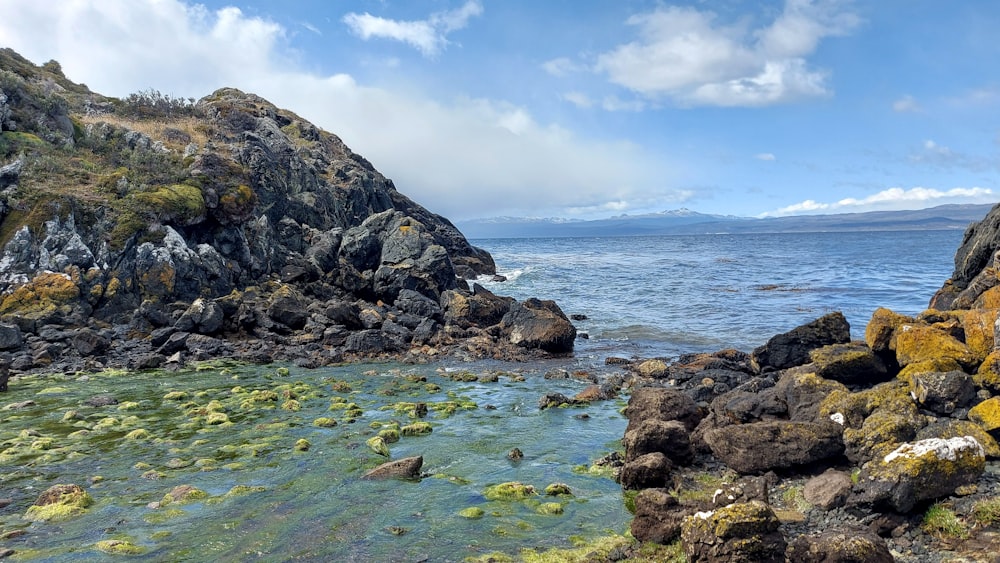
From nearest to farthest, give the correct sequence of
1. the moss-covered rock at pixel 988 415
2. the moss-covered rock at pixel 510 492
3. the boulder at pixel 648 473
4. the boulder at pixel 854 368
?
the moss-covered rock at pixel 988 415 → the moss-covered rock at pixel 510 492 → the boulder at pixel 648 473 → the boulder at pixel 854 368

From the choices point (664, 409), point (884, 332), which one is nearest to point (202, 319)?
point (664, 409)

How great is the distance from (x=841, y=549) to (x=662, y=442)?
16.1ft

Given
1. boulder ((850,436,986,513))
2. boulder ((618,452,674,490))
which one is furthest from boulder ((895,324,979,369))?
boulder ((618,452,674,490))

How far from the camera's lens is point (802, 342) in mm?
20641

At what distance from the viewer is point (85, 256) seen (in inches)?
1163

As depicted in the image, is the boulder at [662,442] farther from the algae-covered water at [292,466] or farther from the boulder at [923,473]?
the boulder at [923,473]

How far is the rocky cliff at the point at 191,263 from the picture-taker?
89.0ft

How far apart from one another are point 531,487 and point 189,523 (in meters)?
6.39

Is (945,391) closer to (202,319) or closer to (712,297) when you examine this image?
(202,319)

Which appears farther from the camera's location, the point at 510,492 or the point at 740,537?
the point at 510,492

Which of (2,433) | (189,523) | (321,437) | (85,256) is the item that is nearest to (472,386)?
(321,437)

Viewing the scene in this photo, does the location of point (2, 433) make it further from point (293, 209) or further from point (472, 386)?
point (293, 209)

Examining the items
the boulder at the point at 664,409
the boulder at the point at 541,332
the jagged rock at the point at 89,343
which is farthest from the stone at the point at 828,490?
the jagged rock at the point at 89,343

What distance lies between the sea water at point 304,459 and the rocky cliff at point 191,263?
141 inches
